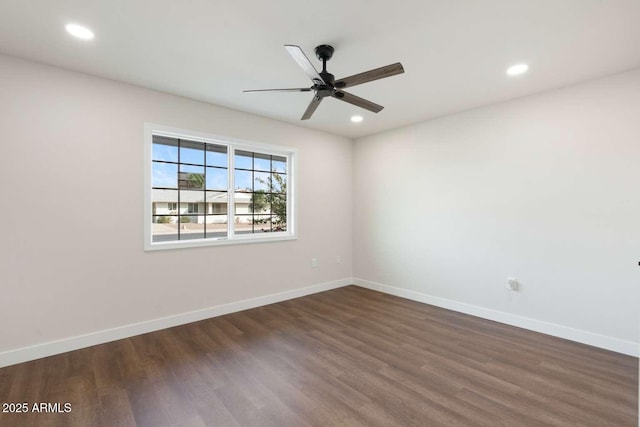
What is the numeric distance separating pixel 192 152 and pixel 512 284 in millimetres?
4132

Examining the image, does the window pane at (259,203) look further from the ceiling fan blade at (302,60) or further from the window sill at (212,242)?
the ceiling fan blade at (302,60)

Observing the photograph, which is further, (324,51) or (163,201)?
(163,201)

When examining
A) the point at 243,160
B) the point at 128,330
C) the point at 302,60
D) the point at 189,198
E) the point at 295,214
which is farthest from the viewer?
the point at 295,214

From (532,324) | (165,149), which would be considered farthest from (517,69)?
(165,149)

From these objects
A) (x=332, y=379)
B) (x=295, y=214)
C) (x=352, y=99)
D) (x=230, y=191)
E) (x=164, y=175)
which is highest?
(x=352, y=99)

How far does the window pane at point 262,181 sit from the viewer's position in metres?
4.26

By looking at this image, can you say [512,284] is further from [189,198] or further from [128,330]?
[128,330]

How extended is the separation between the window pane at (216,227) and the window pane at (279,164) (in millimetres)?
1073

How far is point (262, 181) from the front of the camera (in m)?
4.34

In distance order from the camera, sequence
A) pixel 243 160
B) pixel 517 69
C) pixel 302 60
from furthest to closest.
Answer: pixel 243 160, pixel 517 69, pixel 302 60

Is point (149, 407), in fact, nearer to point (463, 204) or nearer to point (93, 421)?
point (93, 421)

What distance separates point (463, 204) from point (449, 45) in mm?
2139

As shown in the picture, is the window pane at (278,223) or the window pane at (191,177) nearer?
the window pane at (191,177)

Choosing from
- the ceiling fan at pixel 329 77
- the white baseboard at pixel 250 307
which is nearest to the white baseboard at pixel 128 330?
the white baseboard at pixel 250 307
